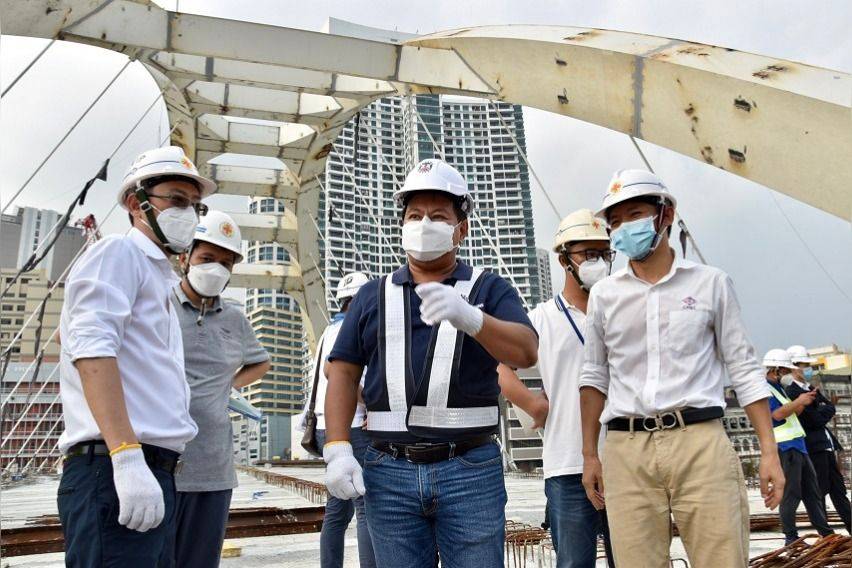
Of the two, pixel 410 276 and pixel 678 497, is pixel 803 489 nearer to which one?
pixel 678 497

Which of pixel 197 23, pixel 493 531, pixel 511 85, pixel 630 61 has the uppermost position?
pixel 197 23

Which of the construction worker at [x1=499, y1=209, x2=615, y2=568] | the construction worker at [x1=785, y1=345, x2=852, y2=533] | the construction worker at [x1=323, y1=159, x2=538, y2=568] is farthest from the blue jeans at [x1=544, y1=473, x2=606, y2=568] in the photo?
the construction worker at [x1=785, y1=345, x2=852, y2=533]

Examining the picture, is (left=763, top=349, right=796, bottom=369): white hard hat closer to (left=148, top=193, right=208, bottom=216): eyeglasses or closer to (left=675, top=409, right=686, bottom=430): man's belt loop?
(left=675, top=409, right=686, bottom=430): man's belt loop

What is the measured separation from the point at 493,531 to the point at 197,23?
8241mm

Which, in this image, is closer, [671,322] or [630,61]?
[671,322]

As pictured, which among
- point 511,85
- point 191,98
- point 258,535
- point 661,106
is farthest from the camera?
point 191,98

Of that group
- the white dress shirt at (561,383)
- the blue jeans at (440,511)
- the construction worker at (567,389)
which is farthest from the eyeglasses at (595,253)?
the blue jeans at (440,511)

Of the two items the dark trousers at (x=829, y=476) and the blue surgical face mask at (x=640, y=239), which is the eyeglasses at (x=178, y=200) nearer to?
the blue surgical face mask at (x=640, y=239)

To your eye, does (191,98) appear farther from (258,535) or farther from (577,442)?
(577,442)

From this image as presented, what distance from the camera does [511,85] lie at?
292 inches

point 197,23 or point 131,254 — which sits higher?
point 197,23

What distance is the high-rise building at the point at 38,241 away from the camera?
2562 inches

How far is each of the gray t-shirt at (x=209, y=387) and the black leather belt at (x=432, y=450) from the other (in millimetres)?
1106

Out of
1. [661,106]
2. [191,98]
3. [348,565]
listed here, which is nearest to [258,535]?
[348,565]
